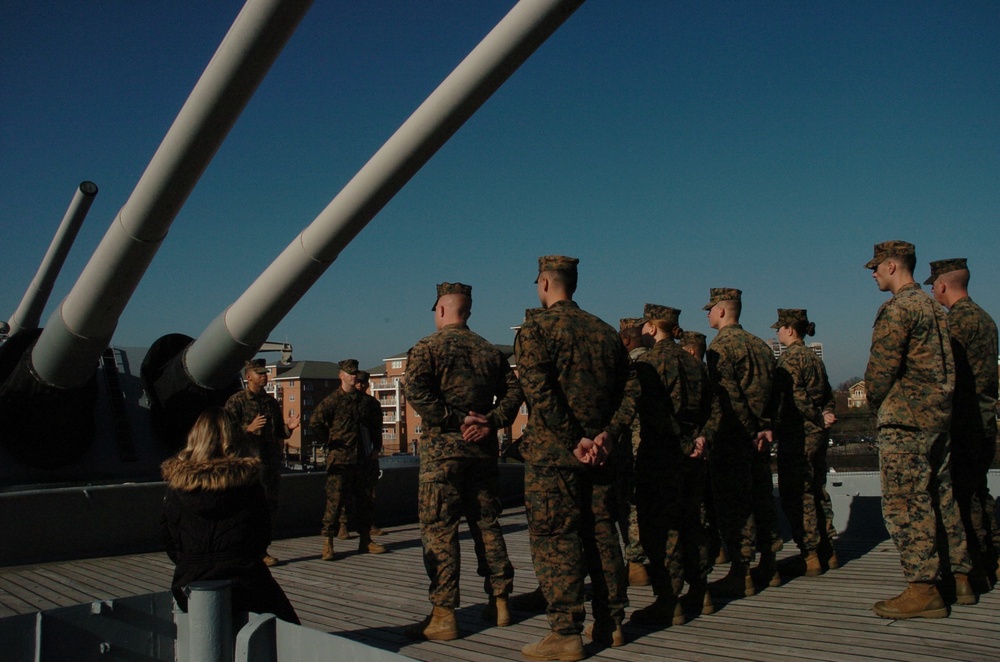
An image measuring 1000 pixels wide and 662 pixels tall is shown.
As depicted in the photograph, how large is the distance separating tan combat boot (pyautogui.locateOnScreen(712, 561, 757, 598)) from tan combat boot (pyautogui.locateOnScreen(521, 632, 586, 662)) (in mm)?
1578

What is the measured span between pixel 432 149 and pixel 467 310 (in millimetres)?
1230

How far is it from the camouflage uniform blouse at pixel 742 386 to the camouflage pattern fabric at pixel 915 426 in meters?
0.91

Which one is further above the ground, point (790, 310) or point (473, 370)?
point (790, 310)

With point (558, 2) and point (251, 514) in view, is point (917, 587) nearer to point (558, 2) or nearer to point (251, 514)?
point (251, 514)

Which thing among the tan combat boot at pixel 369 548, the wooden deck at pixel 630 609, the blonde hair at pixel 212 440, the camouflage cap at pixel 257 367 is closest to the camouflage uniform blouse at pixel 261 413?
the camouflage cap at pixel 257 367

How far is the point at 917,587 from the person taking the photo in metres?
4.08

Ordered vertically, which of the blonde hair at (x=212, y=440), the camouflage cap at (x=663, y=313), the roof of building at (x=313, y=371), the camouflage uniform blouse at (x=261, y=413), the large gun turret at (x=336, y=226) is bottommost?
the blonde hair at (x=212, y=440)

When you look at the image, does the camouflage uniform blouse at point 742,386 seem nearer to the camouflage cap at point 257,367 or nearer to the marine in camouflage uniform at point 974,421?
the marine in camouflage uniform at point 974,421

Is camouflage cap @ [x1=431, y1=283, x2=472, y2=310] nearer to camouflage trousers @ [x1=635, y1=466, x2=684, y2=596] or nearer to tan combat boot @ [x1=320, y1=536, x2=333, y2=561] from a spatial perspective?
camouflage trousers @ [x1=635, y1=466, x2=684, y2=596]

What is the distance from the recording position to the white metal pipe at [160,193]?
4.35 meters

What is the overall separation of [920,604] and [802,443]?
1930 millimetres

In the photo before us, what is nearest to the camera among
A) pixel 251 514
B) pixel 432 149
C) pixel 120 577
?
pixel 251 514

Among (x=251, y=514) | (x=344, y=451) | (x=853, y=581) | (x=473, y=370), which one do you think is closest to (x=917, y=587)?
(x=853, y=581)

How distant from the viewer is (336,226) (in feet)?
19.8
